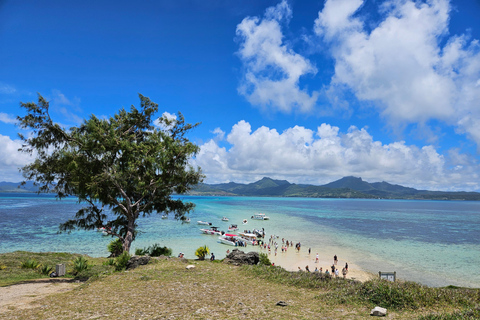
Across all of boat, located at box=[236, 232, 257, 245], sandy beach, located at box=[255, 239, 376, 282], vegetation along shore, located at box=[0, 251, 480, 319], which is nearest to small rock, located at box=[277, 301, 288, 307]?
vegetation along shore, located at box=[0, 251, 480, 319]

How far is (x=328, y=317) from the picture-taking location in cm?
817

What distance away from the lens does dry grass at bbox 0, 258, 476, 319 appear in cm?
852

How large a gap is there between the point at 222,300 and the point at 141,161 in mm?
12473

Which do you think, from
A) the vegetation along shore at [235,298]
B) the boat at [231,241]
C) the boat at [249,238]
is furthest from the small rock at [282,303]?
the boat at [249,238]

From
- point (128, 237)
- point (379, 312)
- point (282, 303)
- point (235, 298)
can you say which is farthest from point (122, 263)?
point (379, 312)

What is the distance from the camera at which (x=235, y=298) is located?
34.2 feet

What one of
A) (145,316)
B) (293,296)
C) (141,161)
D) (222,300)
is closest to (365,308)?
(293,296)

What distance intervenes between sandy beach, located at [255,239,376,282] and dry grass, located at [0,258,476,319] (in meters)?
20.6

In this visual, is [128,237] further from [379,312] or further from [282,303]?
[379,312]

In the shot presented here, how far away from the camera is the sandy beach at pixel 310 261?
31.4 m

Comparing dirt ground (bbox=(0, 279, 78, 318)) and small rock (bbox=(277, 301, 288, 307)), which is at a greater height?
small rock (bbox=(277, 301, 288, 307))

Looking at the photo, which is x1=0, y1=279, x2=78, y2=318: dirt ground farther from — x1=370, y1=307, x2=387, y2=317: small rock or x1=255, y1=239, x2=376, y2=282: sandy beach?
x1=255, y1=239, x2=376, y2=282: sandy beach

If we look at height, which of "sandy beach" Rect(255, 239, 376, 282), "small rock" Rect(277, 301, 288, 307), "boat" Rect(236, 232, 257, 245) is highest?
"small rock" Rect(277, 301, 288, 307)

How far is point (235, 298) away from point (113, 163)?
13.7m
